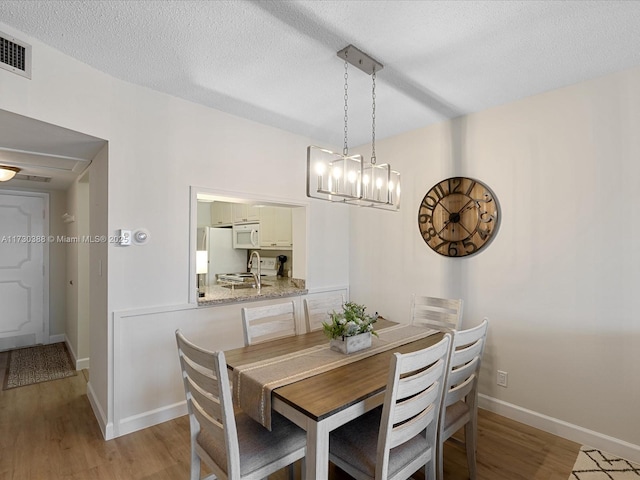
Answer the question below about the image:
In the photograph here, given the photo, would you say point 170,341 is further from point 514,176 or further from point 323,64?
point 514,176

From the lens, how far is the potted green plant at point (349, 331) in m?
1.94

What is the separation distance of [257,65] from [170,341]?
2172 millimetres

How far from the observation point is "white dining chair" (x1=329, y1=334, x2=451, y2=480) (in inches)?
52.6

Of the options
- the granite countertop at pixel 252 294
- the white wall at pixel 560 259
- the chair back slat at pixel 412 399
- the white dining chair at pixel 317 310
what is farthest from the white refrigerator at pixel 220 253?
the chair back slat at pixel 412 399

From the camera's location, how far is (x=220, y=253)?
16.4 ft

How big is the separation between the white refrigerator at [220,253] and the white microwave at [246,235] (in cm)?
12

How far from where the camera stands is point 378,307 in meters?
3.71

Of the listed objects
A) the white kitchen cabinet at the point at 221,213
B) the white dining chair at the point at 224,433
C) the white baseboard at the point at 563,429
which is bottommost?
the white baseboard at the point at 563,429

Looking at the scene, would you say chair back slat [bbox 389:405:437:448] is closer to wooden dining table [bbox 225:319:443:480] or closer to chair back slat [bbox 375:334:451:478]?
chair back slat [bbox 375:334:451:478]

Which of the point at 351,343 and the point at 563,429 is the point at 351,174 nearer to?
the point at 351,343

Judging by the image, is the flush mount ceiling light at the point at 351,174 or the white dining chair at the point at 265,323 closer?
the flush mount ceiling light at the point at 351,174

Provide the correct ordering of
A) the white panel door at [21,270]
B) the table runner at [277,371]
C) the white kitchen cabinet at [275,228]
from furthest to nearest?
the white kitchen cabinet at [275,228], the white panel door at [21,270], the table runner at [277,371]

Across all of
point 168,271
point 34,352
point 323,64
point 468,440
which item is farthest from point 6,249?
point 468,440

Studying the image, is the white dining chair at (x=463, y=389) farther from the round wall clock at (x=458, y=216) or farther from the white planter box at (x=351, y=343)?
the round wall clock at (x=458, y=216)
